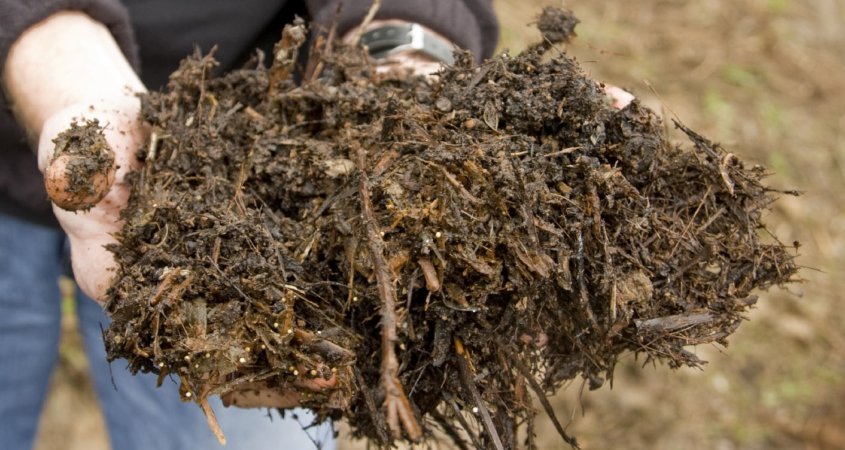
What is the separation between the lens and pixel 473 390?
1.39 metres

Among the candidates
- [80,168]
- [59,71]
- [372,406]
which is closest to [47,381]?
[59,71]

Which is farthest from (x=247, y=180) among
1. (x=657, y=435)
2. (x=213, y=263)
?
(x=657, y=435)

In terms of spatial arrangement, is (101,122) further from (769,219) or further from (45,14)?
(769,219)

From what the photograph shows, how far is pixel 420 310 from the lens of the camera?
138 centimetres

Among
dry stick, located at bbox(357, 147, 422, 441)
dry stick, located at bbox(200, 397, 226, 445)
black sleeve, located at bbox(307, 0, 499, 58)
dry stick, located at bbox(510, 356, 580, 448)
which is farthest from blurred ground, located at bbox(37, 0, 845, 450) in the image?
dry stick, located at bbox(200, 397, 226, 445)

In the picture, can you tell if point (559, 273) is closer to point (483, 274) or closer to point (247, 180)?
point (483, 274)

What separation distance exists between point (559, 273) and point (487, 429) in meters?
0.35

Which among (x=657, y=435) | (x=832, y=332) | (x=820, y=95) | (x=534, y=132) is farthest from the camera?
(x=820, y=95)

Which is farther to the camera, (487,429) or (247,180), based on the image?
(247,180)

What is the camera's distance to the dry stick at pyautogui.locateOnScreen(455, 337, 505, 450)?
1381 mm

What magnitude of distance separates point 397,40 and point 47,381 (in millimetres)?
1727

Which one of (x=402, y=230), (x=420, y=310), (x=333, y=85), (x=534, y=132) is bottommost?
(x=420, y=310)

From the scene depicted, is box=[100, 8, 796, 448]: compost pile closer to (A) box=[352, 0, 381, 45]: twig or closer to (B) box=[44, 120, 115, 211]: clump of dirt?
(B) box=[44, 120, 115, 211]: clump of dirt

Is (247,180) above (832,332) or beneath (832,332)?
beneath
